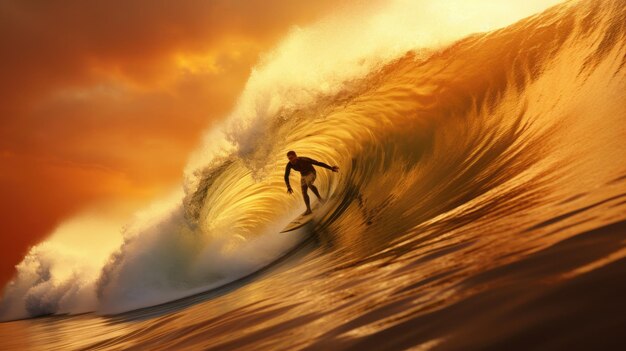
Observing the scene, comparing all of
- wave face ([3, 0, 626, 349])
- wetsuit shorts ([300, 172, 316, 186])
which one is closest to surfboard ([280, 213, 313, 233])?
wave face ([3, 0, 626, 349])

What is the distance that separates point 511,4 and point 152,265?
11.0 m

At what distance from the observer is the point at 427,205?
210 inches

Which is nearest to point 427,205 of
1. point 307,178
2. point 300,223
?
point 307,178

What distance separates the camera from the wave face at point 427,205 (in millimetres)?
1672

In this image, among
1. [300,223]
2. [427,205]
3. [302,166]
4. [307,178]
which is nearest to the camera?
[427,205]

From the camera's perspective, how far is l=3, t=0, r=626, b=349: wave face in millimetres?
1672

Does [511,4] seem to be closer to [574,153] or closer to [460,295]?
[574,153]

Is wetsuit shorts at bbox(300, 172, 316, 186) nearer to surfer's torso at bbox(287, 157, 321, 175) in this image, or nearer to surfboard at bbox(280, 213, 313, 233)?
surfer's torso at bbox(287, 157, 321, 175)

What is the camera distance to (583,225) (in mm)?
2090

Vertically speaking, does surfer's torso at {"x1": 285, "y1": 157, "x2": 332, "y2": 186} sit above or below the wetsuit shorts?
above

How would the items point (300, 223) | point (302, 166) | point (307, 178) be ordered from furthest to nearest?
point (300, 223)
point (307, 178)
point (302, 166)

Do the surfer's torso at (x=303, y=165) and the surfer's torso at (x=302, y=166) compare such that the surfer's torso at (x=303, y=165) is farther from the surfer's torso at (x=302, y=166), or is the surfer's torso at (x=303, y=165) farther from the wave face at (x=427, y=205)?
the wave face at (x=427, y=205)

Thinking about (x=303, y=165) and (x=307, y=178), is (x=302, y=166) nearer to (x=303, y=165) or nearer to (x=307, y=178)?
(x=303, y=165)

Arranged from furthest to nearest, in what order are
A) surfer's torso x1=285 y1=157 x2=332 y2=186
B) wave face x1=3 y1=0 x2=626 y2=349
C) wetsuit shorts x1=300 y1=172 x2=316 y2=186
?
1. wetsuit shorts x1=300 y1=172 x2=316 y2=186
2. surfer's torso x1=285 y1=157 x2=332 y2=186
3. wave face x1=3 y1=0 x2=626 y2=349
